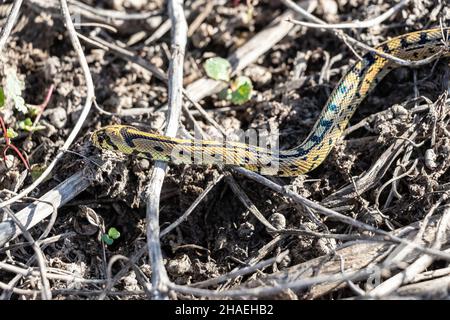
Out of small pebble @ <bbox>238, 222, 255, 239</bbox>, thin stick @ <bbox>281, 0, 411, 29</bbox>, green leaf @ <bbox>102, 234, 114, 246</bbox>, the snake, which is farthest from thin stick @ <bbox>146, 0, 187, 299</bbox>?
thin stick @ <bbox>281, 0, 411, 29</bbox>

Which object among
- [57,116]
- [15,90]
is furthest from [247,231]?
[15,90]

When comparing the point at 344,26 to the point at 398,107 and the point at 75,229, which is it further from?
the point at 75,229

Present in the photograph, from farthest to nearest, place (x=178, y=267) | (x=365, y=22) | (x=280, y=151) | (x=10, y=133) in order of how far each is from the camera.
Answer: (x=365, y=22) → (x=280, y=151) → (x=10, y=133) → (x=178, y=267)

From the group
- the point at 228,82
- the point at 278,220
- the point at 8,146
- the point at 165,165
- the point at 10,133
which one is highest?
the point at 228,82

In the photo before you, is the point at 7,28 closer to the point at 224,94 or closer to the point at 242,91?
the point at 224,94

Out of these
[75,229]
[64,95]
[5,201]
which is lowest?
[75,229]

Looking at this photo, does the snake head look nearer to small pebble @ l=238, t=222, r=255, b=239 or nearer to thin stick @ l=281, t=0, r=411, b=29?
small pebble @ l=238, t=222, r=255, b=239

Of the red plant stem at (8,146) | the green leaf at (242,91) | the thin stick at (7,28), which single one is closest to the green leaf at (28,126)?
the red plant stem at (8,146)
